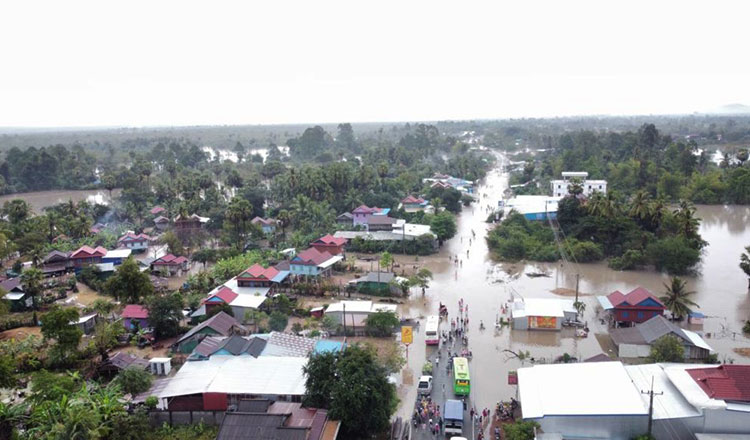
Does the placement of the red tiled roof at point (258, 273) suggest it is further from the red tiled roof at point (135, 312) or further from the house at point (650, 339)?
the house at point (650, 339)

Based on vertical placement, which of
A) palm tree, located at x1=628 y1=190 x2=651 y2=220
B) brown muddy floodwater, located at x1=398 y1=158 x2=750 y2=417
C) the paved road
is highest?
palm tree, located at x1=628 y1=190 x2=651 y2=220

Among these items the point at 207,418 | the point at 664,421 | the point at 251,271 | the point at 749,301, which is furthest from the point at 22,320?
the point at 749,301

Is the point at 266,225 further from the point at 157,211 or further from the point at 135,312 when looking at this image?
the point at 135,312

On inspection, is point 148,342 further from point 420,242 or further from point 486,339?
point 420,242

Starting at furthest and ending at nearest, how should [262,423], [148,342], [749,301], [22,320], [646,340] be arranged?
[749,301] < [22,320] < [148,342] < [646,340] < [262,423]

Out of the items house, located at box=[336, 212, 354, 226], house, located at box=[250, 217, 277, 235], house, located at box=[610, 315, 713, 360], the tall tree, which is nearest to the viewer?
house, located at box=[610, 315, 713, 360]

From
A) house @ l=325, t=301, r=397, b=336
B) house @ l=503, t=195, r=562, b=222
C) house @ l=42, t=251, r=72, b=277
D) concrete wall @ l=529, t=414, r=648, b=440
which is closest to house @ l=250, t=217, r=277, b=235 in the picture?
house @ l=42, t=251, r=72, b=277

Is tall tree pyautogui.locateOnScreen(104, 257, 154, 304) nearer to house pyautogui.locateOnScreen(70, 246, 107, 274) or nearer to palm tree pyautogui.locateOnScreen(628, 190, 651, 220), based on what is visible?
house pyautogui.locateOnScreen(70, 246, 107, 274)
